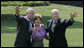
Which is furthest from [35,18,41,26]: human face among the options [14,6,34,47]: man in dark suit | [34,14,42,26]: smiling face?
[14,6,34,47]: man in dark suit

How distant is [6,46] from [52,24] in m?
6.56

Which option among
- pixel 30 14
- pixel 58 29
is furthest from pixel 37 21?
pixel 58 29

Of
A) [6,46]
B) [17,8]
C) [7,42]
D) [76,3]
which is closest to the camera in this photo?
[17,8]

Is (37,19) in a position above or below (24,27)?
above

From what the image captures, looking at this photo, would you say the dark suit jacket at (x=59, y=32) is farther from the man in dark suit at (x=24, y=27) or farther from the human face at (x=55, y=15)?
the man in dark suit at (x=24, y=27)

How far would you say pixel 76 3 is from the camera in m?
47.8

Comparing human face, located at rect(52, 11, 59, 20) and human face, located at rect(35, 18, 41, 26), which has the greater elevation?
human face, located at rect(52, 11, 59, 20)

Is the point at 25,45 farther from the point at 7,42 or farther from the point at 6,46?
the point at 7,42

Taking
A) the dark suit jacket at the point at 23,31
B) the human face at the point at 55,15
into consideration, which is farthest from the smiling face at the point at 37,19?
the human face at the point at 55,15

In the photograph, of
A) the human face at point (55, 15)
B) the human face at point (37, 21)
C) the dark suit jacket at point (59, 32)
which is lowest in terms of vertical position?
the dark suit jacket at point (59, 32)

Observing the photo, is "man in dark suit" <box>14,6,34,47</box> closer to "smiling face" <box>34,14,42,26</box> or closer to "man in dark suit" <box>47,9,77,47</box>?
"smiling face" <box>34,14,42,26</box>

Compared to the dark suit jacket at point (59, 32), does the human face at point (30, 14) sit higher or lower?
higher

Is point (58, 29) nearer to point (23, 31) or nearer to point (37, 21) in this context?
point (37, 21)

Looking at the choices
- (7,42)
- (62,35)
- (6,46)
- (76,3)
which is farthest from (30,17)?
(76,3)
